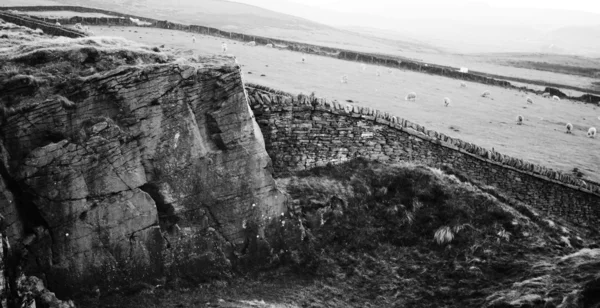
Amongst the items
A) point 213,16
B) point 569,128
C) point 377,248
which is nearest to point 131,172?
point 377,248

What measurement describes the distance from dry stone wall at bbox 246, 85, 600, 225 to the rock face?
69.4 inches

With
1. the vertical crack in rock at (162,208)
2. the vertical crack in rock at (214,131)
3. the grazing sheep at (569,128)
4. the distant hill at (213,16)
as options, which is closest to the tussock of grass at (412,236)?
the vertical crack in rock at (214,131)

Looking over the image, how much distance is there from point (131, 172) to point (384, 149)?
9.32 meters

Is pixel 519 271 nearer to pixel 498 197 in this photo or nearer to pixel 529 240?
pixel 529 240

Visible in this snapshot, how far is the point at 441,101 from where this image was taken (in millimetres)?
31109

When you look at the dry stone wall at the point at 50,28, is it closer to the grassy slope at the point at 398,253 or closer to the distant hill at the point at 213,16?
the grassy slope at the point at 398,253

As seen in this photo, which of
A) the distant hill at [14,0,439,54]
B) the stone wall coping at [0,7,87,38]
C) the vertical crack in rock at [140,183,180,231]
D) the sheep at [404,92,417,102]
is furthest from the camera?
the distant hill at [14,0,439,54]

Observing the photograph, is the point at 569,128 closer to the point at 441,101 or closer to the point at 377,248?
the point at 441,101

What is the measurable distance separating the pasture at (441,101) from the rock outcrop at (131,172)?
309cm

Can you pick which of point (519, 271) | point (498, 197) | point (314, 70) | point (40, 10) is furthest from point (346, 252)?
point (40, 10)

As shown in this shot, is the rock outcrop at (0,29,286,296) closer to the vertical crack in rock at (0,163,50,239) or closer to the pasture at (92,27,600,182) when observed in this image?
the vertical crack in rock at (0,163,50,239)

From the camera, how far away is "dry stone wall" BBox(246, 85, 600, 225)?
56.7 ft

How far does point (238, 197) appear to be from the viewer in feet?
48.7

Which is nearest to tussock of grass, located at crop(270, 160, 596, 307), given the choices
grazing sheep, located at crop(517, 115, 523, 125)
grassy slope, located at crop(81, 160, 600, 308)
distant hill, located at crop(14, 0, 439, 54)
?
grassy slope, located at crop(81, 160, 600, 308)
